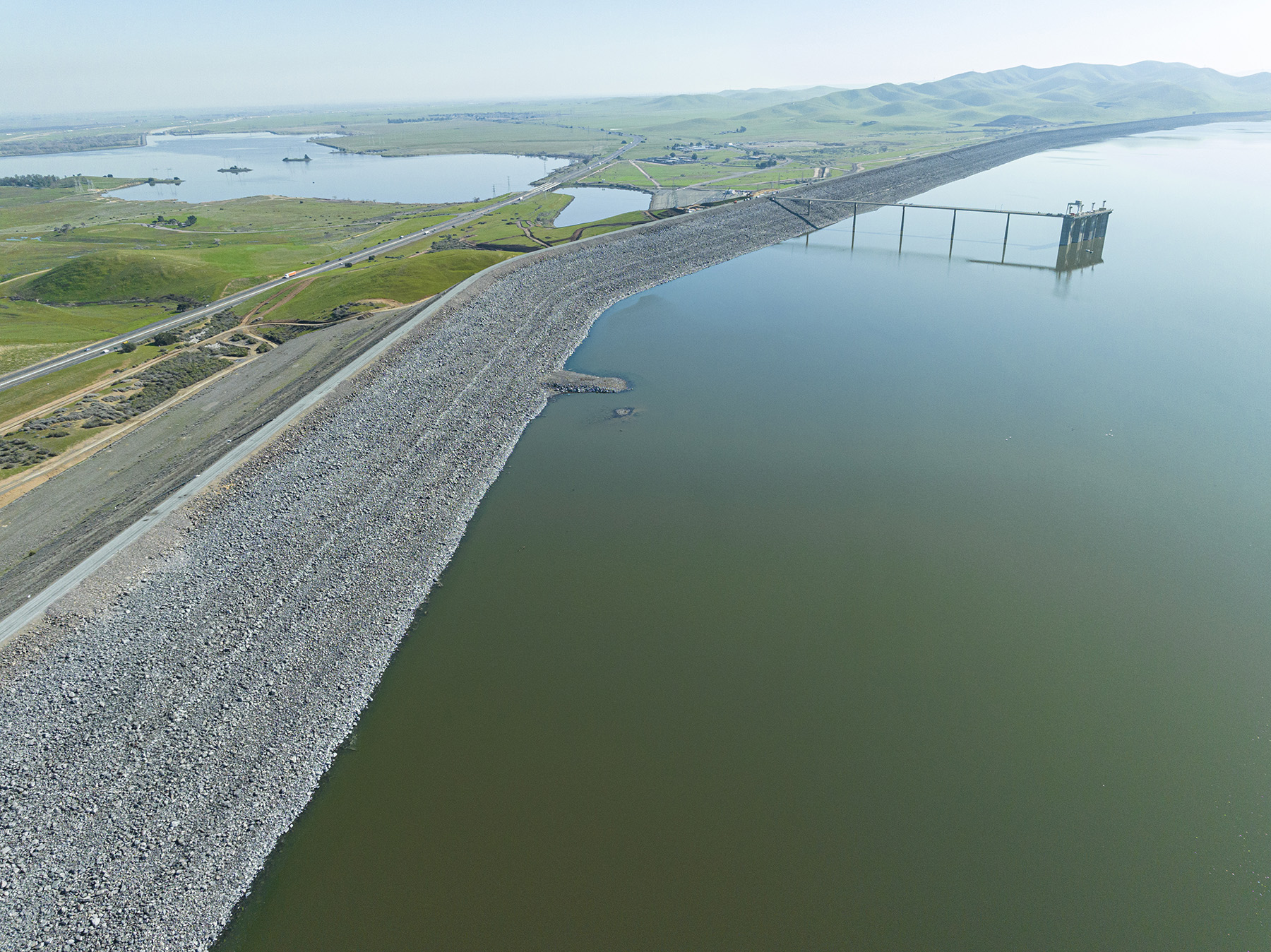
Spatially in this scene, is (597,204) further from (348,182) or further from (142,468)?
(142,468)

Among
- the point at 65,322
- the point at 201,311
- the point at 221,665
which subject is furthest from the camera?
the point at 201,311

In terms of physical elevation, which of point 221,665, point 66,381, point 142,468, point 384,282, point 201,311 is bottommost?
point 221,665

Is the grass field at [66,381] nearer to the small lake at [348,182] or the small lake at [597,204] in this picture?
the small lake at [597,204]

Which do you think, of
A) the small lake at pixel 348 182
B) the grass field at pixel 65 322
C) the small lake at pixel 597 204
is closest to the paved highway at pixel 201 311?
the grass field at pixel 65 322

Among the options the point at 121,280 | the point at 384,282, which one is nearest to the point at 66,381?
the point at 384,282

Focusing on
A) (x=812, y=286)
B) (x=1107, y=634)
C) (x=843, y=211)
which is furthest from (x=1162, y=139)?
(x=1107, y=634)

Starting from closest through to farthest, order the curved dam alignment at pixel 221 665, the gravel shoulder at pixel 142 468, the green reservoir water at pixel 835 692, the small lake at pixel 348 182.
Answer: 1. the green reservoir water at pixel 835 692
2. the curved dam alignment at pixel 221 665
3. the gravel shoulder at pixel 142 468
4. the small lake at pixel 348 182
